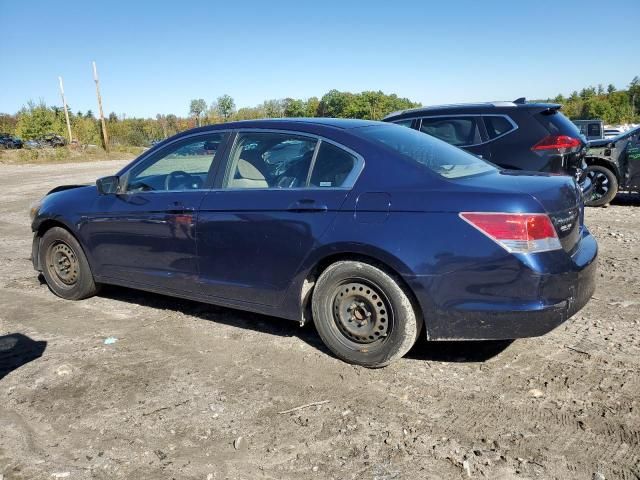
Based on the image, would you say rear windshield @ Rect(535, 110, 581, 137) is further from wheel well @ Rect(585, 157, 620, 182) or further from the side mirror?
the side mirror

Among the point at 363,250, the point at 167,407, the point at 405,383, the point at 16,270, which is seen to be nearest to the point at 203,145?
the point at 363,250

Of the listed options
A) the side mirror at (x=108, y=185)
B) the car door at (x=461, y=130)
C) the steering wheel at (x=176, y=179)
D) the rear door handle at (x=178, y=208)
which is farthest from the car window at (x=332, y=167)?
the car door at (x=461, y=130)

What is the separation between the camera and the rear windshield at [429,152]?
148 inches

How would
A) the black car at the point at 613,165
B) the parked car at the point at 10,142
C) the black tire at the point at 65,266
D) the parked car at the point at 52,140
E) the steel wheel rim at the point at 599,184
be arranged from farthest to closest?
the parked car at the point at 10,142, the parked car at the point at 52,140, the steel wheel rim at the point at 599,184, the black car at the point at 613,165, the black tire at the point at 65,266

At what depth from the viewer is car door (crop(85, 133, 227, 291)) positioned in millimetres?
4410

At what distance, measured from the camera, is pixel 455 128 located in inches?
309

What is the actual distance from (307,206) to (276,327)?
1288 mm

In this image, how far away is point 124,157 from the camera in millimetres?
45312

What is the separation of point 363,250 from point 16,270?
5.13 meters

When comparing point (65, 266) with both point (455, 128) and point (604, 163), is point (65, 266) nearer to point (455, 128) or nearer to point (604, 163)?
point (455, 128)

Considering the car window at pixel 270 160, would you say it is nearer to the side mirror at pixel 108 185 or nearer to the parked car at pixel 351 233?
the parked car at pixel 351 233

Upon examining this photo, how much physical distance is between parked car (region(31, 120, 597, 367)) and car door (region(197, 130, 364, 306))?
1 centimetres

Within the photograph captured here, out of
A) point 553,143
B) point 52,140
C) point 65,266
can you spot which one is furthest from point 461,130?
point 52,140

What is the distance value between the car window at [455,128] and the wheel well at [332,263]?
461 centimetres
